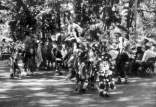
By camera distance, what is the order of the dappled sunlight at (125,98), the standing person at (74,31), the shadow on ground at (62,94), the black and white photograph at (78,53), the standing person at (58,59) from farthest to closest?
the standing person at (58,59)
the standing person at (74,31)
the black and white photograph at (78,53)
the dappled sunlight at (125,98)
the shadow on ground at (62,94)

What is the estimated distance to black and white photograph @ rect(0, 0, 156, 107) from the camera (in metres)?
7.99

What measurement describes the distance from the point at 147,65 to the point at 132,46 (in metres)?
1.17

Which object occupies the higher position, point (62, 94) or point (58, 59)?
point (58, 59)

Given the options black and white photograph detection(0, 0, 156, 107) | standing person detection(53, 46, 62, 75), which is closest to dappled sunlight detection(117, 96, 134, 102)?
black and white photograph detection(0, 0, 156, 107)

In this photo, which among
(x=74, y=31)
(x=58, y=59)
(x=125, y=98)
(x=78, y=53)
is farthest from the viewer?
(x=58, y=59)

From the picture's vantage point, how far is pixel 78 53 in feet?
26.7

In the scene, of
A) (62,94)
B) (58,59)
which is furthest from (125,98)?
(58,59)

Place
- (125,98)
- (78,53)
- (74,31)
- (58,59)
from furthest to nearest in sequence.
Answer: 1. (58,59)
2. (74,31)
3. (78,53)
4. (125,98)

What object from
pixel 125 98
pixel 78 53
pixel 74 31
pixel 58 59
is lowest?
pixel 125 98

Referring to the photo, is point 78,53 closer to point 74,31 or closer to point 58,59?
point 74,31

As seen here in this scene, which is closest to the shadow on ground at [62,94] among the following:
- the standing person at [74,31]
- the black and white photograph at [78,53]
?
the black and white photograph at [78,53]

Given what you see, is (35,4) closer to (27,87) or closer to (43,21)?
(43,21)

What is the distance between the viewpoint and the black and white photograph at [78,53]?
7988mm

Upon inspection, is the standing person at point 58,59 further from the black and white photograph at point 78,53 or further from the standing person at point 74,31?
the standing person at point 74,31
